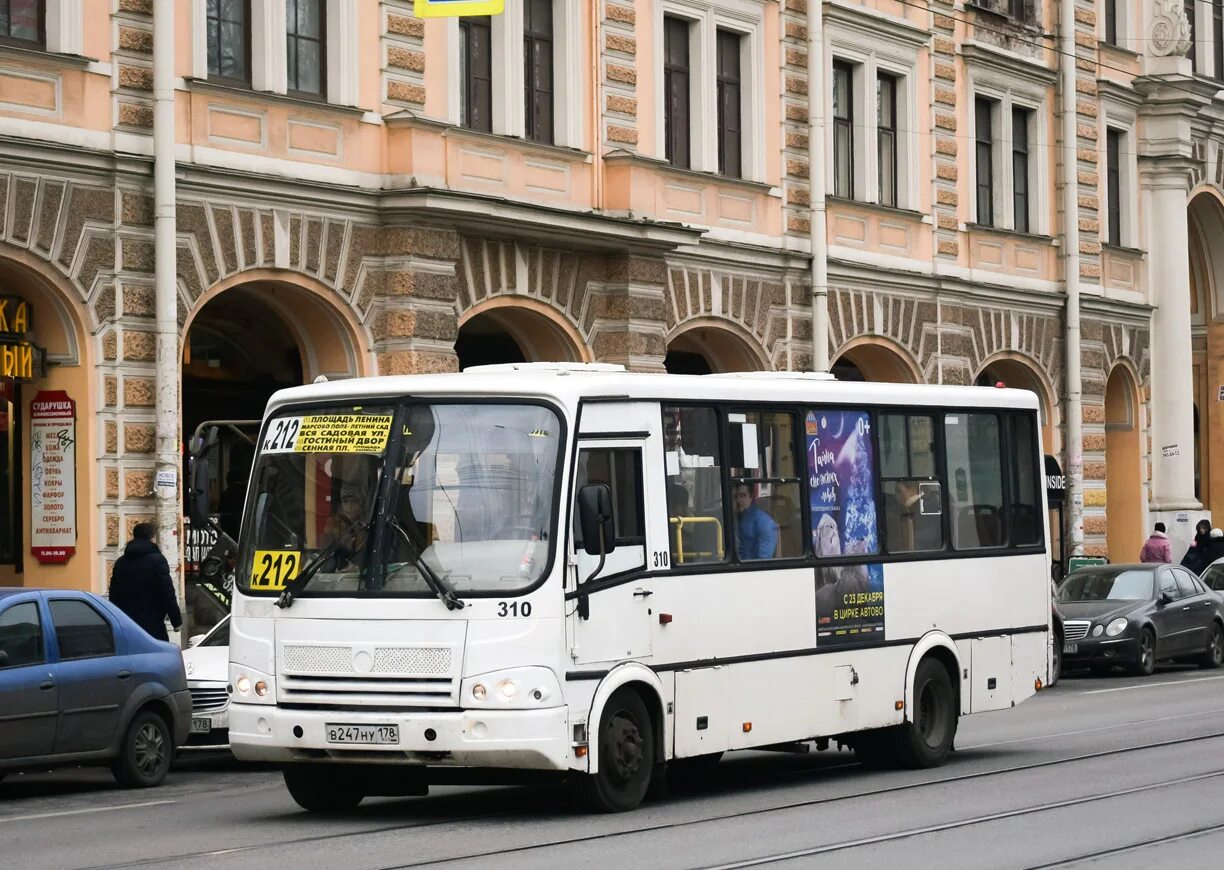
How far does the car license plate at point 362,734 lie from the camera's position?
12.4 metres

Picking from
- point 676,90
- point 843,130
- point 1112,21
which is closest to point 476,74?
point 676,90

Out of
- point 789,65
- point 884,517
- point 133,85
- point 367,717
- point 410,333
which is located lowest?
point 367,717

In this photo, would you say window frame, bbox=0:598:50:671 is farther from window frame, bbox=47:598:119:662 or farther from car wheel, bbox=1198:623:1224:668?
car wheel, bbox=1198:623:1224:668

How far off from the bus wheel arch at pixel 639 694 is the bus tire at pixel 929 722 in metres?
3.07

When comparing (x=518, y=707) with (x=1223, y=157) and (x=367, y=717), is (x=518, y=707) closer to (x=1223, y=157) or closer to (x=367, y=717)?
(x=367, y=717)

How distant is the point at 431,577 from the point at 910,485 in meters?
4.78

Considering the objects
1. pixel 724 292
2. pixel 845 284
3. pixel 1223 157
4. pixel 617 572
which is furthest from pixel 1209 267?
pixel 617 572

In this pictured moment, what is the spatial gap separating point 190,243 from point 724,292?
9458 mm

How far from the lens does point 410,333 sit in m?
24.7

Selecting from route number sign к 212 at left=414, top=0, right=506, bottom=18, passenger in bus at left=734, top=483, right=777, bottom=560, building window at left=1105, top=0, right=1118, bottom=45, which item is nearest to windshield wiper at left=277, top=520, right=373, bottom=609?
passenger in bus at left=734, top=483, right=777, bottom=560

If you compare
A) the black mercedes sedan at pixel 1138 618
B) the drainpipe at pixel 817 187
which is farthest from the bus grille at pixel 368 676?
the drainpipe at pixel 817 187

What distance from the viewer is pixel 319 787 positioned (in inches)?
531

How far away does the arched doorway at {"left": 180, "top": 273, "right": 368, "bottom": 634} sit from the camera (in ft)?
79.5

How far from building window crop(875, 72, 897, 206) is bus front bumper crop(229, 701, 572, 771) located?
22412mm
